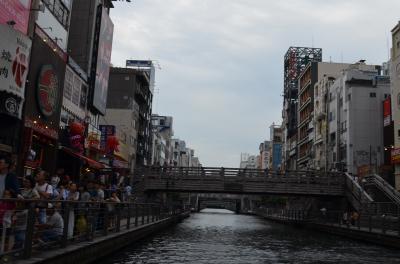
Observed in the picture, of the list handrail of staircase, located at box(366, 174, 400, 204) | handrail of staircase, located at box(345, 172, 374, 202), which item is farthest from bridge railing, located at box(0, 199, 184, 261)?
handrail of staircase, located at box(366, 174, 400, 204)

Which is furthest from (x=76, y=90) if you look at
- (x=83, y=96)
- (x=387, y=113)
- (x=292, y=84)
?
(x=292, y=84)

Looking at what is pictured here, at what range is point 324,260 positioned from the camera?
61.5 feet

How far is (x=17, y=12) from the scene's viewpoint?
25969 millimetres

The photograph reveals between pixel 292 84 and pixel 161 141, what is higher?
pixel 292 84

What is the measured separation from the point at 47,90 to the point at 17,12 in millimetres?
5324

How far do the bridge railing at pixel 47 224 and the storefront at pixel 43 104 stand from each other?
1033 centimetres

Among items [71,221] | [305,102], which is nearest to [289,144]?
[305,102]

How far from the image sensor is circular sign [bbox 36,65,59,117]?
28513mm

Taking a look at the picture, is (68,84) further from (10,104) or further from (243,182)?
(243,182)

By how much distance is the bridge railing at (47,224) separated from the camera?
948 cm

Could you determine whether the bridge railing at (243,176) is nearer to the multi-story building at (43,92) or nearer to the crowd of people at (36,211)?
the multi-story building at (43,92)

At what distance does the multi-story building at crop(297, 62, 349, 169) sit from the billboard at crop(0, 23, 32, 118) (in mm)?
64523

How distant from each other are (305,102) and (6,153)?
73891 mm

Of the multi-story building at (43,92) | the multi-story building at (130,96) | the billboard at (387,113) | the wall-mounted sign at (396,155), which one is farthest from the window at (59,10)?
the billboard at (387,113)
